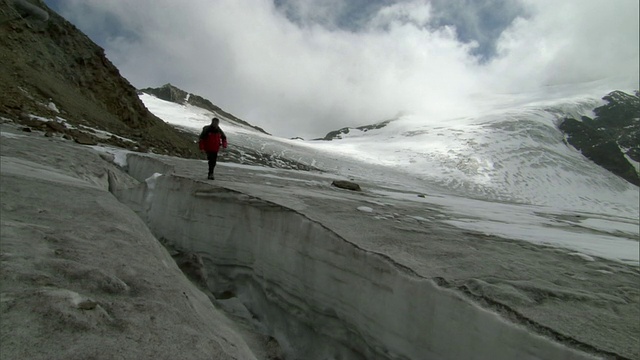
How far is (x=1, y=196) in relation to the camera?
3127mm

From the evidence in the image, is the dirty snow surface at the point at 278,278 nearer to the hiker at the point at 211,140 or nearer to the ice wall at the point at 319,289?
the ice wall at the point at 319,289

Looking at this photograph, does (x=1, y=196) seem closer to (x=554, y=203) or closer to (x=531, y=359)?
(x=531, y=359)

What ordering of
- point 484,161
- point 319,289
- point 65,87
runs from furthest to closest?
1. point 484,161
2. point 65,87
3. point 319,289

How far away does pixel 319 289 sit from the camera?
370 cm

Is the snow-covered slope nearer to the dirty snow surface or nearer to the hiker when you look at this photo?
the hiker

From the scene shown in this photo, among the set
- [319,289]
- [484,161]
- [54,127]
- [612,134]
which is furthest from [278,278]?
[612,134]

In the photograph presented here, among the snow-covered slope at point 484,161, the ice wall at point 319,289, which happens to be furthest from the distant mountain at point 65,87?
the snow-covered slope at point 484,161

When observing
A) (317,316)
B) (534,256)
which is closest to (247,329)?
(317,316)

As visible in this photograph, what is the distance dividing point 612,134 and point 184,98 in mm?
66257

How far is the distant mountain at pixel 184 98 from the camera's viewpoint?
199 feet

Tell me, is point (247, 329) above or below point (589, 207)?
below

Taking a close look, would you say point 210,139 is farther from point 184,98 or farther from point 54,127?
point 184,98

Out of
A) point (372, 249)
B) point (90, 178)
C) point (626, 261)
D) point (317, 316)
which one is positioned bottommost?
point (317, 316)

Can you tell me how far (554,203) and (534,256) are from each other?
29855mm
